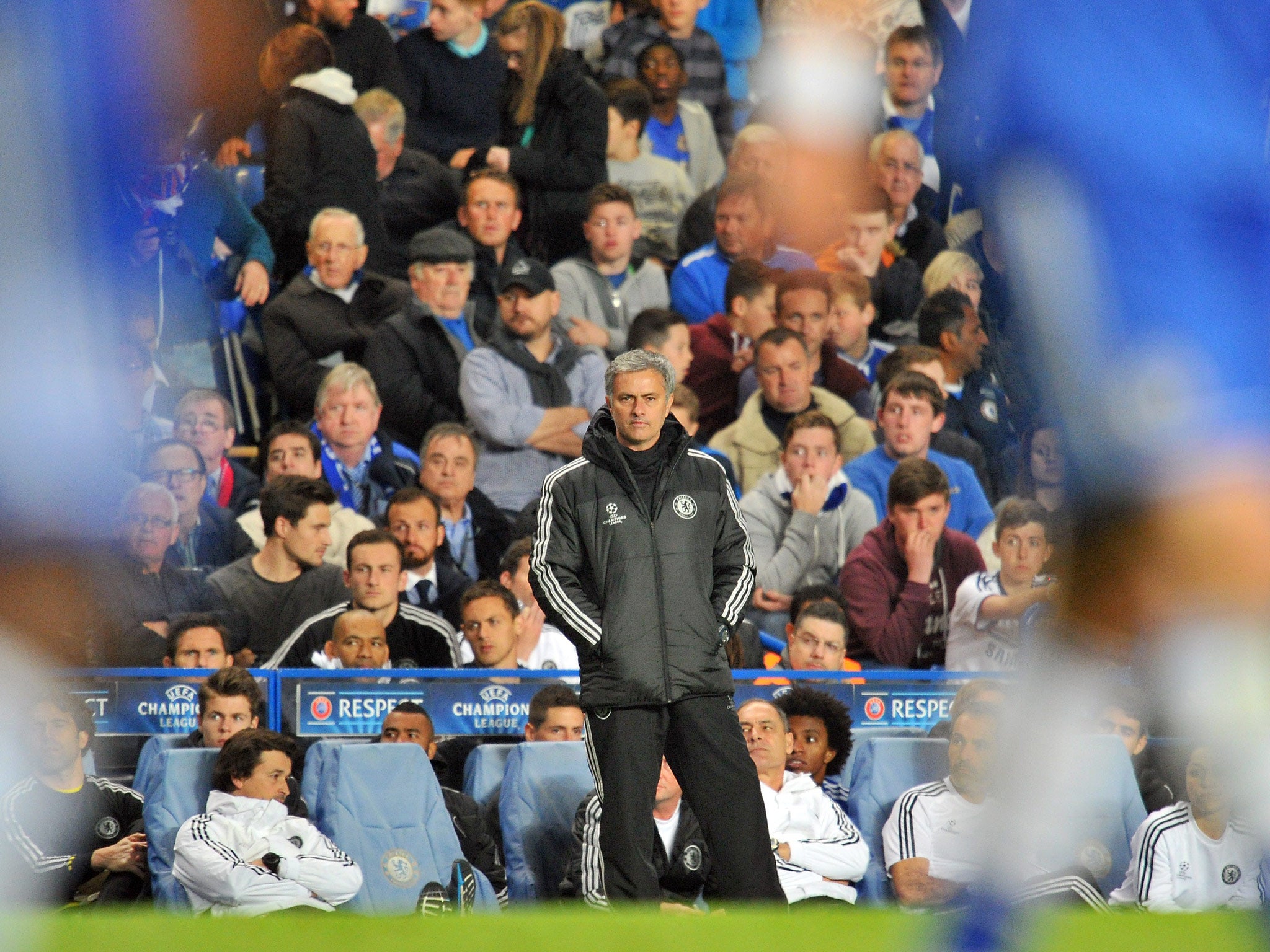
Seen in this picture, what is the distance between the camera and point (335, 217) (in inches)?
346

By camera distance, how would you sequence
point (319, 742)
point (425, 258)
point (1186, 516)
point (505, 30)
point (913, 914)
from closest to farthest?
point (1186, 516)
point (913, 914)
point (319, 742)
point (425, 258)
point (505, 30)

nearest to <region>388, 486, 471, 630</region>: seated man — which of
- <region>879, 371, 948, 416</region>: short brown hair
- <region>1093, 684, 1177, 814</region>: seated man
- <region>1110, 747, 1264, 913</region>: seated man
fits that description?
<region>879, 371, 948, 416</region>: short brown hair

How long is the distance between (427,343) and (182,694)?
2.89 metres

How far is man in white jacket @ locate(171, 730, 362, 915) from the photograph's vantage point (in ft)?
18.7

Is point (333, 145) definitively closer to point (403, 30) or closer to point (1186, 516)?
point (403, 30)

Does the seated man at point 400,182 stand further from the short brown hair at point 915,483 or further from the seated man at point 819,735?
the seated man at point 819,735

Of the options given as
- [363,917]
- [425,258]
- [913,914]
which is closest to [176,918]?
[363,917]

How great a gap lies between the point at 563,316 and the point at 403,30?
2.52 meters

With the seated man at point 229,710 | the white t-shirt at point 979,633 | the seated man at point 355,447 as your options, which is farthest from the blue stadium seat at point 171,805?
the white t-shirt at point 979,633

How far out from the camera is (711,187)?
32.9 ft

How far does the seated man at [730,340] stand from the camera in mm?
9000

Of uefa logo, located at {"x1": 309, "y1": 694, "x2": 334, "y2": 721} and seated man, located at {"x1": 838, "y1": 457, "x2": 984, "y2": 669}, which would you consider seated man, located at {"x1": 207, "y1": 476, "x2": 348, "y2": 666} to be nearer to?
uefa logo, located at {"x1": 309, "y1": 694, "x2": 334, "y2": 721}

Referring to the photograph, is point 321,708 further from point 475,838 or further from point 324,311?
point 324,311

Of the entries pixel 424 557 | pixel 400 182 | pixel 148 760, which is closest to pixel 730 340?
pixel 400 182
